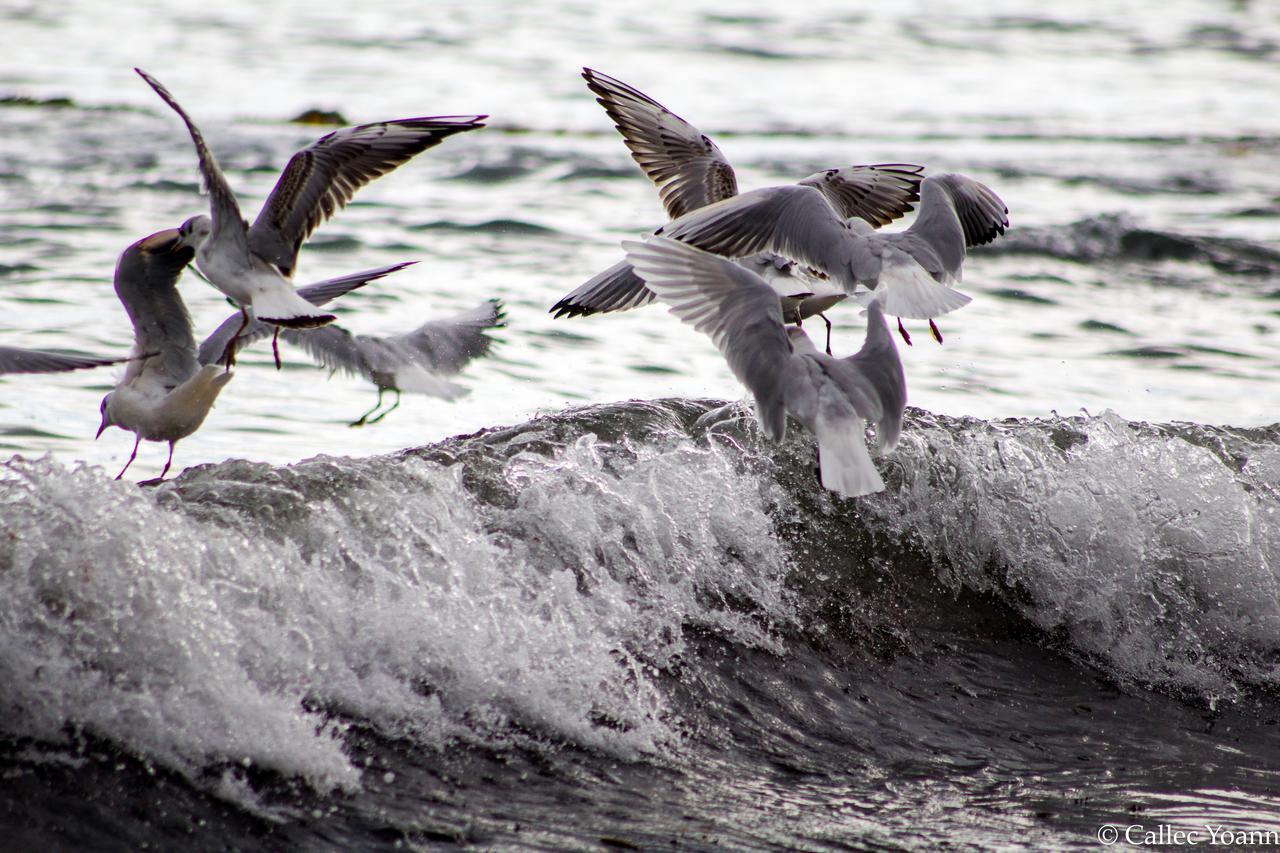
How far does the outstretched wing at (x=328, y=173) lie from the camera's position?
5656 millimetres

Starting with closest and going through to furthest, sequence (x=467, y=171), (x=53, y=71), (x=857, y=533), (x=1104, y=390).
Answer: (x=857, y=533) < (x=1104, y=390) < (x=467, y=171) < (x=53, y=71)

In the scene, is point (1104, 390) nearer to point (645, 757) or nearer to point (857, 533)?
point (857, 533)

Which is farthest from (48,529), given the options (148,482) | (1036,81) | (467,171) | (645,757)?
(1036,81)

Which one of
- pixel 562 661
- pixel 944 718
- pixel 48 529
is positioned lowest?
pixel 944 718

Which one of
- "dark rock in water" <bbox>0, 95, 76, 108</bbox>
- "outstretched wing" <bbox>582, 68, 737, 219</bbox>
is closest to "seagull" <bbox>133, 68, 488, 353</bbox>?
"outstretched wing" <bbox>582, 68, 737, 219</bbox>

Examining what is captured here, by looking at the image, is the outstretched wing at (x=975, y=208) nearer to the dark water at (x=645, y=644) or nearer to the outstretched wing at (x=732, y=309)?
the dark water at (x=645, y=644)

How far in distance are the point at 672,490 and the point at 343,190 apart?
1.70 metres

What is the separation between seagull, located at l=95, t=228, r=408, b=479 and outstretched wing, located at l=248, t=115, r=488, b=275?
1.03 ft

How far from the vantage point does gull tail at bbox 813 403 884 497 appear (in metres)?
5.25

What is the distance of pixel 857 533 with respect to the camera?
6.49m

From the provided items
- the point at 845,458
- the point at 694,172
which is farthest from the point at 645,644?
the point at 694,172

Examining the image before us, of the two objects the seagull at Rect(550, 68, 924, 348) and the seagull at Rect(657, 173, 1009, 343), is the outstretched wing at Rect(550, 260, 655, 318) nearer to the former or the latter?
the seagull at Rect(657, 173, 1009, 343)

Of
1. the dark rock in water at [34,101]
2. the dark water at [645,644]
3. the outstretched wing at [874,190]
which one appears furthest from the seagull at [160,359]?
the dark rock in water at [34,101]

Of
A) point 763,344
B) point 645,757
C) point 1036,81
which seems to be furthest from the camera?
point 1036,81
